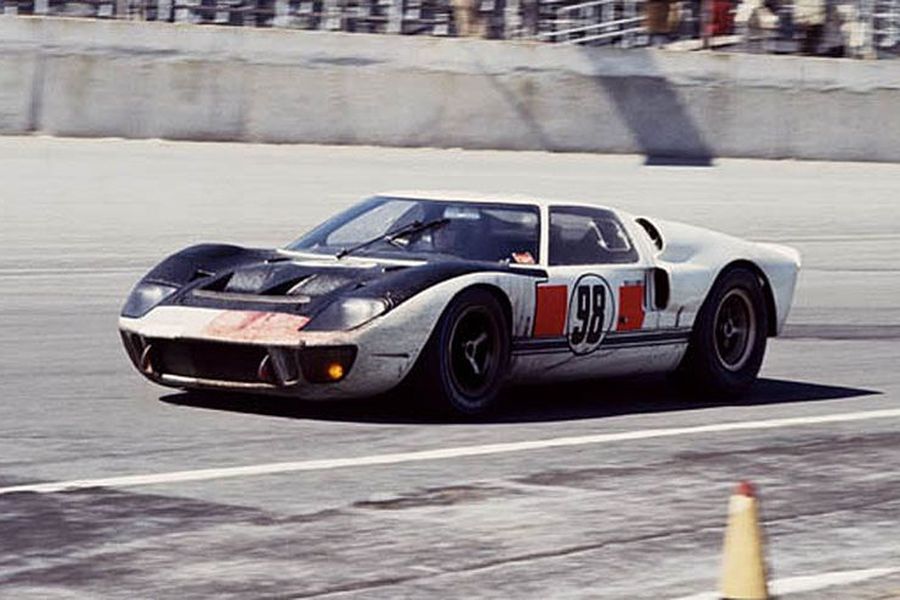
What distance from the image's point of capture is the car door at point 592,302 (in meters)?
10.5

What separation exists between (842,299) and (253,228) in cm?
500

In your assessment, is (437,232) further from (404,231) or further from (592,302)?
(592,302)

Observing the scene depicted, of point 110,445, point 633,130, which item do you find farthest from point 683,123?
point 110,445

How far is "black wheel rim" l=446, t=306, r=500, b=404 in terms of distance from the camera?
1001 centimetres

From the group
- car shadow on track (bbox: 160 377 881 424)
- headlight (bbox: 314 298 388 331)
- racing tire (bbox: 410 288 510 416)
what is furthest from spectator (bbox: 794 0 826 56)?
headlight (bbox: 314 298 388 331)

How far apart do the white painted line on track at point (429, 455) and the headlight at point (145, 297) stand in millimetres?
1839

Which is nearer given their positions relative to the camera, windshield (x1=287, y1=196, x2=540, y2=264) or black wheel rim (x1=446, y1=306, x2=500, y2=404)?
black wheel rim (x1=446, y1=306, x2=500, y2=404)

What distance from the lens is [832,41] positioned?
23.0 meters

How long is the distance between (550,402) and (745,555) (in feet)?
19.6

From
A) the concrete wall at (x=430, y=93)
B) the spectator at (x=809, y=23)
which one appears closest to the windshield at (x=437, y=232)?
the concrete wall at (x=430, y=93)

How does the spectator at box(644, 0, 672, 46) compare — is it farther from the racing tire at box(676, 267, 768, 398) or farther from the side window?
the side window

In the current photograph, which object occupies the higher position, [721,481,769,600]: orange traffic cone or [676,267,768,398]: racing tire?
[721,481,769,600]: orange traffic cone

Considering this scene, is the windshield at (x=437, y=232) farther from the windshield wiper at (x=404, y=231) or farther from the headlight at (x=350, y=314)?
the headlight at (x=350, y=314)

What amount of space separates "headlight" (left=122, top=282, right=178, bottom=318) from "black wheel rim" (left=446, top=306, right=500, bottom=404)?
1.42 metres
